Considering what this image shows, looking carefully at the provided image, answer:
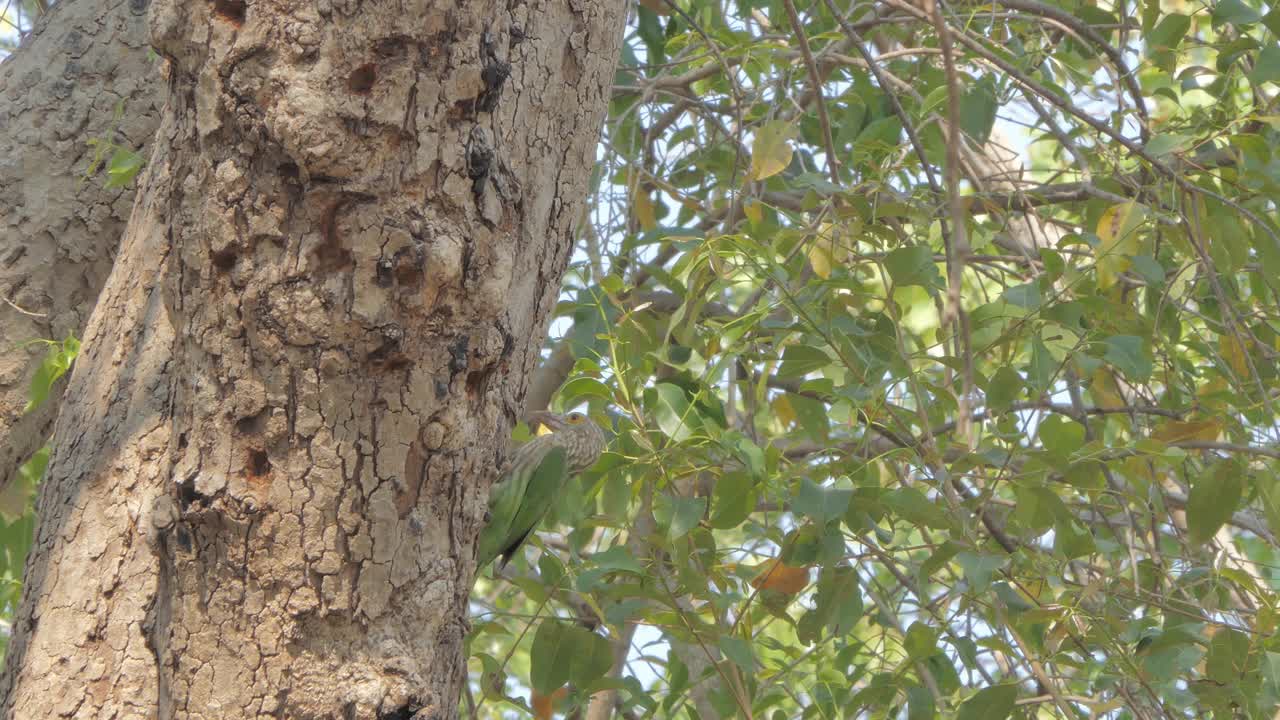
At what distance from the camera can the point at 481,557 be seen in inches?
87.7

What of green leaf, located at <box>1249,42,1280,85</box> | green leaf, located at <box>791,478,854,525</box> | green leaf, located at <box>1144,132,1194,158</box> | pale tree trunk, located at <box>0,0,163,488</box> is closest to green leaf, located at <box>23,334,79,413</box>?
pale tree trunk, located at <box>0,0,163,488</box>

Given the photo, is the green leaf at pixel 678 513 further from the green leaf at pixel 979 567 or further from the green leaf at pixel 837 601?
the green leaf at pixel 979 567

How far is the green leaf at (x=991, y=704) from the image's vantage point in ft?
6.90

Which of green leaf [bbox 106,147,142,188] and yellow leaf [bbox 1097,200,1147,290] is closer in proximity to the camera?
green leaf [bbox 106,147,142,188]

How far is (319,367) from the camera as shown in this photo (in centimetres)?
132

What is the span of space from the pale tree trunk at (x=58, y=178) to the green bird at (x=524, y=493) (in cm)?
97

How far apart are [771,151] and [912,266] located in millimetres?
486

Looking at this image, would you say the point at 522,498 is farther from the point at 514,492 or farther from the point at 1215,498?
the point at 1215,498

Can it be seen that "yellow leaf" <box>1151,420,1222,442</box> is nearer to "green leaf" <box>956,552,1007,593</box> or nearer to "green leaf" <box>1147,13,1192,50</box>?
"green leaf" <box>956,552,1007,593</box>

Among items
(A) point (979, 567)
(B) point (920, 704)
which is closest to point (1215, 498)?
(A) point (979, 567)

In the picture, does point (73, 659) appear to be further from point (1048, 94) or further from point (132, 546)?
point (1048, 94)

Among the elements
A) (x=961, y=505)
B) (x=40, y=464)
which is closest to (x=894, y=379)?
(x=961, y=505)

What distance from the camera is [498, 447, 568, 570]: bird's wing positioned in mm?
2117

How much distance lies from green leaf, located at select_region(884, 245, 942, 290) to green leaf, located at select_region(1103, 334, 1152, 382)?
37 centimetres
